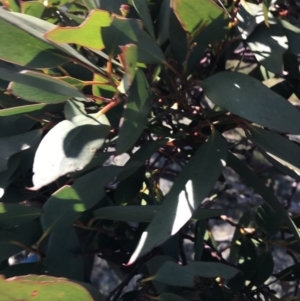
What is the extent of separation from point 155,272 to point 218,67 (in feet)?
0.97

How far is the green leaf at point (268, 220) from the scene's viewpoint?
0.78 metres

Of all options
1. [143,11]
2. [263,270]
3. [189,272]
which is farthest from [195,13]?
[263,270]

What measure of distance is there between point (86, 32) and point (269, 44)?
0.24m

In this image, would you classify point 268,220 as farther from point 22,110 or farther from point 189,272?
point 22,110

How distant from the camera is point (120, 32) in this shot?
0.50m

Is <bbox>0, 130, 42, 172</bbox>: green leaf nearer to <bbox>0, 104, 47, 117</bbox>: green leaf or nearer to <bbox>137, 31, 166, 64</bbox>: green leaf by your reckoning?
<bbox>0, 104, 47, 117</bbox>: green leaf

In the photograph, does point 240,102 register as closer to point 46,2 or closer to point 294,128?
point 294,128

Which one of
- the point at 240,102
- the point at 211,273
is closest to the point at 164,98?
the point at 240,102

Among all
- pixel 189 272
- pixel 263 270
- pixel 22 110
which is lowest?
pixel 263 270

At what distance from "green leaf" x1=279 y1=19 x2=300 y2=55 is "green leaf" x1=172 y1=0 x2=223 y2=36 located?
0.40 feet

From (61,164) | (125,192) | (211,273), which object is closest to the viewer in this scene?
(61,164)

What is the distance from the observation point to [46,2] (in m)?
0.69

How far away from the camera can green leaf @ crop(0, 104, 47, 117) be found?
54 centimetres

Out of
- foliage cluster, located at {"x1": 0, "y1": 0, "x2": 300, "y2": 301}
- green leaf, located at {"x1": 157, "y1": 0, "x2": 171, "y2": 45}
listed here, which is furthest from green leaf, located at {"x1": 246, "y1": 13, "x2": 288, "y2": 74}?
green leaf, located at {"x1": 157, "y1": 0, "x2": 171, "y2": 45}
